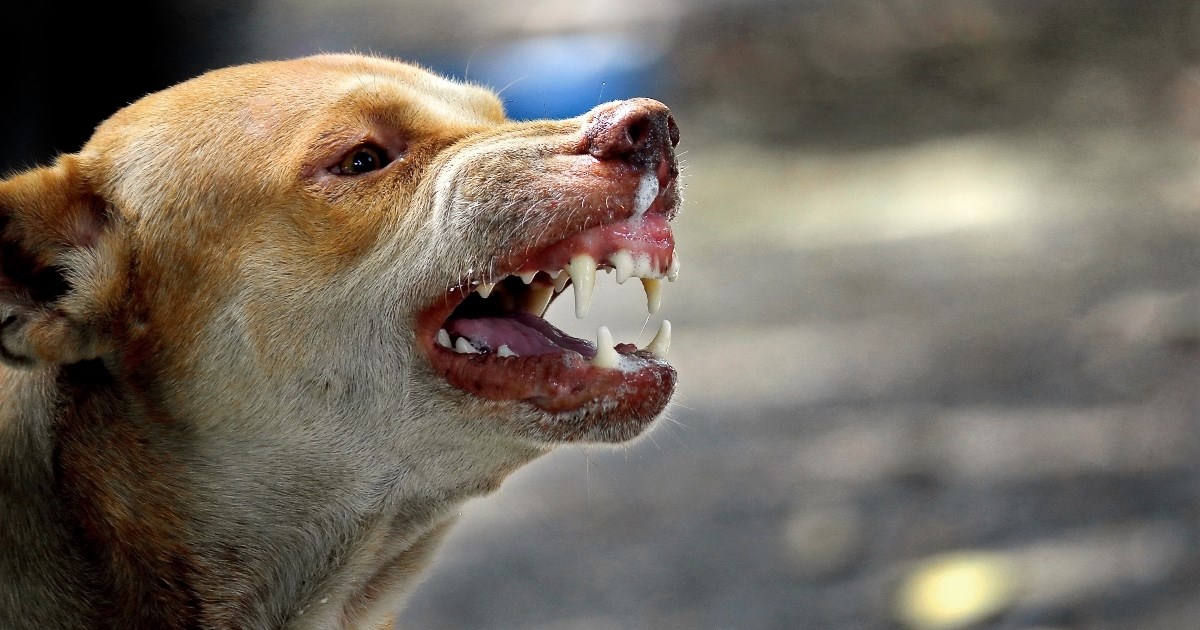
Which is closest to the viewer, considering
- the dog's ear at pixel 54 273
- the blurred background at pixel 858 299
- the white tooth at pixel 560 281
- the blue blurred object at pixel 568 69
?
the dog's ear at pixel 54 273

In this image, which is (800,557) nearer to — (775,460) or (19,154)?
(775,460)

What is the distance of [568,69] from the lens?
5105 mm

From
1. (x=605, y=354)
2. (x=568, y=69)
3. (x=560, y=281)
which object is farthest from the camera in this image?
(x=568, y=69)

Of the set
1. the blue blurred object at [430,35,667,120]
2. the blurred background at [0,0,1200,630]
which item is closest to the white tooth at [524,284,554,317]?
the blurred background at [0,0,1200,630]

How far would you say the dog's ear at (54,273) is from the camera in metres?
2.16

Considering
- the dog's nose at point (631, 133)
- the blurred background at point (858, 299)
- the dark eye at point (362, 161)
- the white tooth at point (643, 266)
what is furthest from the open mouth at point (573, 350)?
the blurred background at point (858, 299)

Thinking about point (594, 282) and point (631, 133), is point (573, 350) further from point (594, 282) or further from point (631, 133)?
point (631, 133)

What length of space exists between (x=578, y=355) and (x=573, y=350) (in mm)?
54

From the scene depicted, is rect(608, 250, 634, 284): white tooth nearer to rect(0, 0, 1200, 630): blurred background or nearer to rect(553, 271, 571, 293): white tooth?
rect(553, 271, 571, 293): white tooth

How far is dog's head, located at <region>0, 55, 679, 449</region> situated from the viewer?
223cm

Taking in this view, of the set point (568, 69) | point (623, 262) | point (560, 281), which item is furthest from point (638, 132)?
point (568, 69)

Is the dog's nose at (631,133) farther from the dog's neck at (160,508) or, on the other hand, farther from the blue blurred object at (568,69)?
the blue blurred object at (568,69)

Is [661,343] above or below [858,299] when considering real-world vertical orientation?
below

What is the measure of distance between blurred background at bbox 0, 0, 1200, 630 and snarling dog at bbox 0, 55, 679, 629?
3.56 ft
